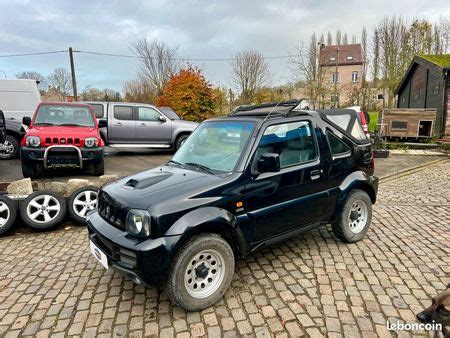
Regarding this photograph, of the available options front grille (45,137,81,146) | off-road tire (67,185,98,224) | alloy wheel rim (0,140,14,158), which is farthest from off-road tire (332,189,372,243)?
alloy wheel rim (0,140,14,158)

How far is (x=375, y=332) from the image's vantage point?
8.14 ft

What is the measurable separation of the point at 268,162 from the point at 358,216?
2.04 m

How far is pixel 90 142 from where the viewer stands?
23.3 feet

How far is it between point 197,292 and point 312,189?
1728 millimetres

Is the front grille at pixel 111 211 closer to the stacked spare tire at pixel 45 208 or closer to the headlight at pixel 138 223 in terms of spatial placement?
the headlight at pixel 138 223

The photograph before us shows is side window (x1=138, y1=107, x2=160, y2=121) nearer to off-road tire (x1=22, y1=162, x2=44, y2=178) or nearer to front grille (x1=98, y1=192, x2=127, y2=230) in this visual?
off-road tire (x1=22, y1=162, x2=44, y2=178)

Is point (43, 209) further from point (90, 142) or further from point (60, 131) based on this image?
point (60, 131)

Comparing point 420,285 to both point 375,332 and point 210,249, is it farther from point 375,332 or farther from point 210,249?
point 210,249

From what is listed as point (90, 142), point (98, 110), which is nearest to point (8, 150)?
point (98, 110)

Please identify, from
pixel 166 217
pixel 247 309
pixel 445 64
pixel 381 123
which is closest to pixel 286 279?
pixel 247 309

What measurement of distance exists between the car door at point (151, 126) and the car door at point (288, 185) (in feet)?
27.9

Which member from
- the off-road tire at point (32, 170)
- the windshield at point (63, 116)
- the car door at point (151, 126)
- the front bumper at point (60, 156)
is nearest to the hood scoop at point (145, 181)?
the front bumper at point (60, 156)

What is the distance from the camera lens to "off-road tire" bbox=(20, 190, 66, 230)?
4.55 m

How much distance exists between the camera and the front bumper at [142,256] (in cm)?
247
